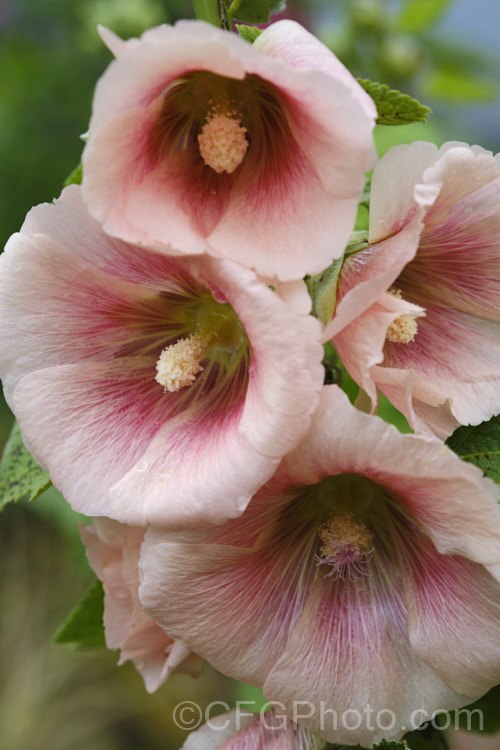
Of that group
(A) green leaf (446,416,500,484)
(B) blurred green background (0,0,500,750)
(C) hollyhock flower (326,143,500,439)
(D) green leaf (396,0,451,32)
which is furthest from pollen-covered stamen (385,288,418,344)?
(B) blurred green background (0,0,500,750)

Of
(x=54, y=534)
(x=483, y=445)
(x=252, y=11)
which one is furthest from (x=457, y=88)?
(x=54, y=534)

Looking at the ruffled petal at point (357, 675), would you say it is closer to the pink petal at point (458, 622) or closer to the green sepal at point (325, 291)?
the pink petal at point (458, 622)

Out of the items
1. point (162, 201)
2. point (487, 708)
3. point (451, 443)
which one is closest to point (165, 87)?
point (162, 201)

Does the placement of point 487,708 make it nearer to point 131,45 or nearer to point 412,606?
point 412,606

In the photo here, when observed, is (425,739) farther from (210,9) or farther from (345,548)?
(210,9)

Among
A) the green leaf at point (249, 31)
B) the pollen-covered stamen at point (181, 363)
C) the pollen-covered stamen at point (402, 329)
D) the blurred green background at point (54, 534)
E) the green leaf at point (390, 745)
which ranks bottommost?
the blurred green background at point (54, 534)

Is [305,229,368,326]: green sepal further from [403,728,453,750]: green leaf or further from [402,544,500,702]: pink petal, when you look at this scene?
[403,728,453,750]: green leaf

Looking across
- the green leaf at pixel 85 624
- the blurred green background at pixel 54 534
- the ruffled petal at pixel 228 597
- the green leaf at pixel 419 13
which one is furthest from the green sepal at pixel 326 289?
the blurred green background at pixel 54 534
